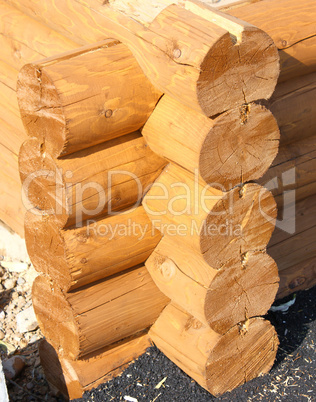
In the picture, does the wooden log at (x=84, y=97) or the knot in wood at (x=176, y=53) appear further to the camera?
the wooden log at (x=84, y=97)

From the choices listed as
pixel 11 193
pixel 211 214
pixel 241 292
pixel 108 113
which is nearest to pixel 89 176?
pixel 108 113

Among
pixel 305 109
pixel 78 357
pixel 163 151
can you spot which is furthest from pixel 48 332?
pixel 305 109

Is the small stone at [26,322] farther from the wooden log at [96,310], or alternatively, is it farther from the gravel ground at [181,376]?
the wooden log at [96,310]

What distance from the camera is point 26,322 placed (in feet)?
14.8

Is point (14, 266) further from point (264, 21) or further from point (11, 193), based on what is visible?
point (264, 21)

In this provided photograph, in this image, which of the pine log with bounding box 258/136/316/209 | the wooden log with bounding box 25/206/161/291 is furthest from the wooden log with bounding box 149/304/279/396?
the pine log with bounding box 258/136/316/209

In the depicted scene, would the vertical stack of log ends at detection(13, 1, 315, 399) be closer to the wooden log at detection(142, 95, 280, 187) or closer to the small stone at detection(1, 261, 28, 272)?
the wooden log at detection(142, 95, 280, 187)

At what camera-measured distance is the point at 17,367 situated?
13.6 feet

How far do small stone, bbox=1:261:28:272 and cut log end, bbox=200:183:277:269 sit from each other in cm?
Answer: 238

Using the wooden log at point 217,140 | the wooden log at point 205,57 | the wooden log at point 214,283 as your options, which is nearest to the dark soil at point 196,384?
the wooden log at point 214,283

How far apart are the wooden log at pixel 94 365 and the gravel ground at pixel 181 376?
4cm

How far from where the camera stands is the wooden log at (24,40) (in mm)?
3814

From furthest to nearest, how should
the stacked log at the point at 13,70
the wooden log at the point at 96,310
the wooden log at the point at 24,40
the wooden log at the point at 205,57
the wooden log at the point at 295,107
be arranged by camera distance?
the stacked log at the point at 13,70, the wooden log at the point at 24,40, the wooden log at the point at 295,107, the wooden log at the point at 96,310, the wooden log at the point at 205,57

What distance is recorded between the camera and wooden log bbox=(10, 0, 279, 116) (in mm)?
2559
